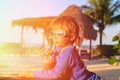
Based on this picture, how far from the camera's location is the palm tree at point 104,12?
4.40 m

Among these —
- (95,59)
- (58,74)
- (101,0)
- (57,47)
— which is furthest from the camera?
(95,59)

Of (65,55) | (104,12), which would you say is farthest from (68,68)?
(104,12)

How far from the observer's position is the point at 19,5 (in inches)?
159

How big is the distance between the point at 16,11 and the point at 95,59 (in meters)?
1.27

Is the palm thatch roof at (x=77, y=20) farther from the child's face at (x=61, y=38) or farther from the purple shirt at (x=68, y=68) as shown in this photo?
the purple shirt at (x=68, y=68)

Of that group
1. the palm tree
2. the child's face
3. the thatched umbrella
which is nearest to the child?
the child's face

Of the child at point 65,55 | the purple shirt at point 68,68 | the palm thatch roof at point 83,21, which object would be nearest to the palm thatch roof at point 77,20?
the palm thatch roof at point 83,21

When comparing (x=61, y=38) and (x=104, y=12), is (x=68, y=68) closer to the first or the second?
(x=61, y=38)

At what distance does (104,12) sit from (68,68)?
45.8 inches

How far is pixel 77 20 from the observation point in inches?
151

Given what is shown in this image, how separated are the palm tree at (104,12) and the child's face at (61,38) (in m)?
0.71

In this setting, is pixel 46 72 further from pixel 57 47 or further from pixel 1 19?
pixel 1 19

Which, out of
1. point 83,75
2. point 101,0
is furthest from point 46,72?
point 101,0

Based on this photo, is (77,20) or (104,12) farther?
(104,12)
